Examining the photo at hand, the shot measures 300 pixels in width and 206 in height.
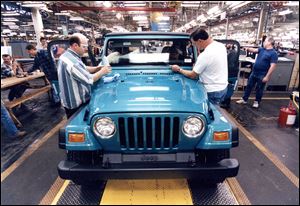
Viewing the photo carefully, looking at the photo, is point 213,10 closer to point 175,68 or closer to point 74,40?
point 175,68

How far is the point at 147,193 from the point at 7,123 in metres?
3.05

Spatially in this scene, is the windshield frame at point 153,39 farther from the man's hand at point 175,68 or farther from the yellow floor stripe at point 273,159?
the yellow floor stripe at point 273,159

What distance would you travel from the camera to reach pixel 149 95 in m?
2.34

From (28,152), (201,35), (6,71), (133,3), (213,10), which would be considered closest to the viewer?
(201,35)

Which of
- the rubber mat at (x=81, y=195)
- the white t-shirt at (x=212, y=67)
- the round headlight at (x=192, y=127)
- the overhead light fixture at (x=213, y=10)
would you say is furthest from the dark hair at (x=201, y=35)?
the overhead light fixture at (x=213, y=10)

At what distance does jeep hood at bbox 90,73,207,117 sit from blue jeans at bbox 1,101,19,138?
2.11 m

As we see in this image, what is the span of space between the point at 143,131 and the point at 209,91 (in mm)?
1362

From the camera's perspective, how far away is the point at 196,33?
9.45 ft

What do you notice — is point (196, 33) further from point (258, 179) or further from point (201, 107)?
point (258, 179)

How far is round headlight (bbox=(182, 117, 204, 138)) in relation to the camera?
82.4 inches

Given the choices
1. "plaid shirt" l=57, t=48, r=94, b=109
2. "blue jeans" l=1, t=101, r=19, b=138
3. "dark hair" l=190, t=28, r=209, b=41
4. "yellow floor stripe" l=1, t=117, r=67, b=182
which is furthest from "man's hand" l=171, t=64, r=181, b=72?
"blue jeans" l=1, t=101, r=19, b=138

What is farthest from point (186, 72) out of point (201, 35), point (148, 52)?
point (148, 52)

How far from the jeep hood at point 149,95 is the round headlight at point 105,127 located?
0.08m

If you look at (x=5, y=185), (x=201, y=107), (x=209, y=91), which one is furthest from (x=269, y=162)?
(x=5, y=185)
